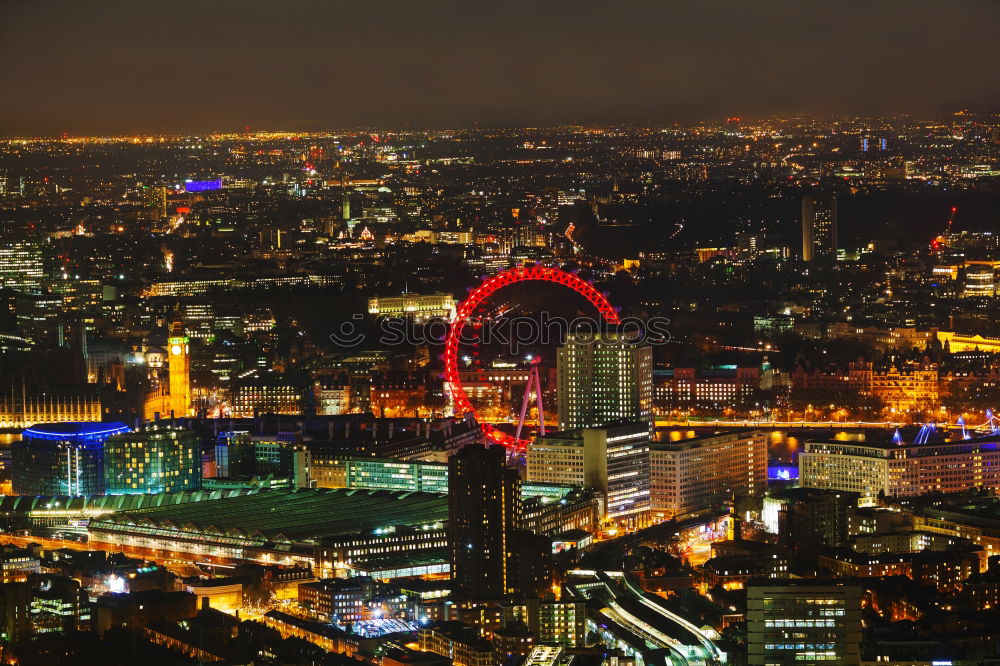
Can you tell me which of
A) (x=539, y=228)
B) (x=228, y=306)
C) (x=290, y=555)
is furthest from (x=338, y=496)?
(x=539, y=228)

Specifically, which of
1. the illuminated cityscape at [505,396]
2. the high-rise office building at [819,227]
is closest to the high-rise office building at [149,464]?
the illuminated cityscape at [505,396]

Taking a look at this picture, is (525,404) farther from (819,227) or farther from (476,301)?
(819,227)

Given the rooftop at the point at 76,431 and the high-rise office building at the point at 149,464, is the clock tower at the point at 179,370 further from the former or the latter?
the high-rise office building at the point at 149,464

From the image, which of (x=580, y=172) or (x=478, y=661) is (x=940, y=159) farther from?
(x=478, y=661)

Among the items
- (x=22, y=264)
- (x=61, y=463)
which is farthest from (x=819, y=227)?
(x=61, y=463)

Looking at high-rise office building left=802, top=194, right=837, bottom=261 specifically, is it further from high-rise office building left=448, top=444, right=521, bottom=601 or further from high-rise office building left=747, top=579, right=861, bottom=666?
high-rise office building left=747, top=579, right=861, bottom=666

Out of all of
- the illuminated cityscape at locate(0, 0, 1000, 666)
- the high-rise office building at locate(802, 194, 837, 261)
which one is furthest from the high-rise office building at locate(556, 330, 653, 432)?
the high-rise office building at locate(802, 194, 837, 261)

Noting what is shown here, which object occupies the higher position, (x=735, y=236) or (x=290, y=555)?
(x=735, y=236)
